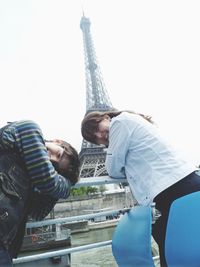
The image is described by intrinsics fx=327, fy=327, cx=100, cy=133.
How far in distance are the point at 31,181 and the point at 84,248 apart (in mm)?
630

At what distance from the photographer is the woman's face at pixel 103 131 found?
1916 mm

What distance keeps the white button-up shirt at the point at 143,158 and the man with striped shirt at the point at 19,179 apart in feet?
1.28

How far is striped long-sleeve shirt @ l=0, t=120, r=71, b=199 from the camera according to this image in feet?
4.38

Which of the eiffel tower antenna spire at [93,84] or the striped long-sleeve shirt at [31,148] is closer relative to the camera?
the striped long-sleeve shirt at [31,148]

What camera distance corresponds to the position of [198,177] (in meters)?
1.57

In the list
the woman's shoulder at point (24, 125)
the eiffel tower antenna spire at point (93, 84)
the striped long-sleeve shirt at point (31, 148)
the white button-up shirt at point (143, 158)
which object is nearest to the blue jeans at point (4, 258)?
the striped long-sleeve shirt at point (31, 148)

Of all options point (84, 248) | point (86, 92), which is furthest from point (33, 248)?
point (86, 92)

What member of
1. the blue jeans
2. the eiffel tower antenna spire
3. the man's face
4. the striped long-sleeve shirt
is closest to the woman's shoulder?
the striped long-sleeve shirt

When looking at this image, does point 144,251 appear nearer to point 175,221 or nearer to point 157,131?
point 175,221

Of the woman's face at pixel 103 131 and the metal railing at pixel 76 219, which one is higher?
the woman's face at pixel 103 131

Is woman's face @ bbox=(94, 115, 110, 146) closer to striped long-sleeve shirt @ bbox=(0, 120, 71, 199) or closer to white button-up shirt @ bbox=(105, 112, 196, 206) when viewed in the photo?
white button-up shirt @ bbox=(105, 112, 196, 206)

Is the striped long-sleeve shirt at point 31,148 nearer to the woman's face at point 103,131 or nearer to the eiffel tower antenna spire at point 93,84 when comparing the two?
the woman's face at point 103,131

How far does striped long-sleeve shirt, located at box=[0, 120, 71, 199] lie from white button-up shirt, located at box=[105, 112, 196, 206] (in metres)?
0.46

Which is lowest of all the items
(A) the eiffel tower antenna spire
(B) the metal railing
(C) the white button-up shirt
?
(A) the eiffel tower antenna spire
